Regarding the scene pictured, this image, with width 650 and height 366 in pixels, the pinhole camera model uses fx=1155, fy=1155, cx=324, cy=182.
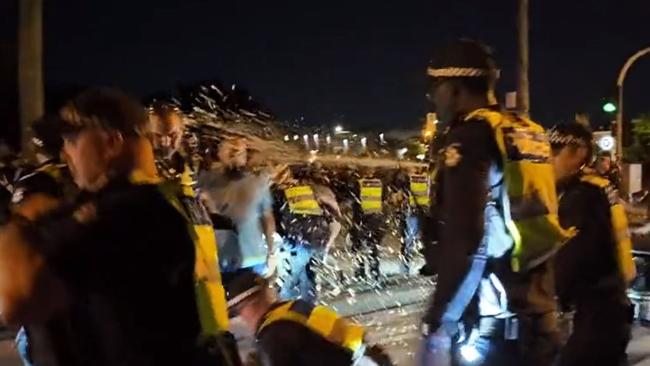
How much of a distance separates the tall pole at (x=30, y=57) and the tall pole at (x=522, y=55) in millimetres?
7466

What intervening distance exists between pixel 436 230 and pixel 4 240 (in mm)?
1755

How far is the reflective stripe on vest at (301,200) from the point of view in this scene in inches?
513

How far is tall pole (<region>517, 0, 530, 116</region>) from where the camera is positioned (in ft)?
59.5

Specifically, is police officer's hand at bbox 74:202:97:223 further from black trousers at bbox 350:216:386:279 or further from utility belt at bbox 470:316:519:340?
black trousers at bbox 350:216:386:279

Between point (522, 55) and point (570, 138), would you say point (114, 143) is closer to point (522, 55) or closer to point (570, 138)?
point (570, 138)

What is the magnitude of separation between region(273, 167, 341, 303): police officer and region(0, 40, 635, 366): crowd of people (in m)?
4.95

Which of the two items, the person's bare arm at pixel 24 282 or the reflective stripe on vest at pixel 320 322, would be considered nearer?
the person's bare arm at pixel 24 282

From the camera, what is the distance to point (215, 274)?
10.7 ft

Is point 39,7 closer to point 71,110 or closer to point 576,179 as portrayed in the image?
point 576,179

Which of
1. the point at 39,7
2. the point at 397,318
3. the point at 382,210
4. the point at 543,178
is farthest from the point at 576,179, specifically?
the point at 382,210

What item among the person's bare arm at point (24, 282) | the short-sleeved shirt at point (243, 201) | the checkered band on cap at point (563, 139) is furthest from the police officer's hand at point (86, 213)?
the short-sleeved shirt at point (243, 201)

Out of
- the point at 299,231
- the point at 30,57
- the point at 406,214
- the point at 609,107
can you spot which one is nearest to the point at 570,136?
the point at 299,231

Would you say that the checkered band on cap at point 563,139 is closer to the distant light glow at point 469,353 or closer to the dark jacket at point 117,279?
the distant light glow at point 469,353

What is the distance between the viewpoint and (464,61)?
13.0 feet
